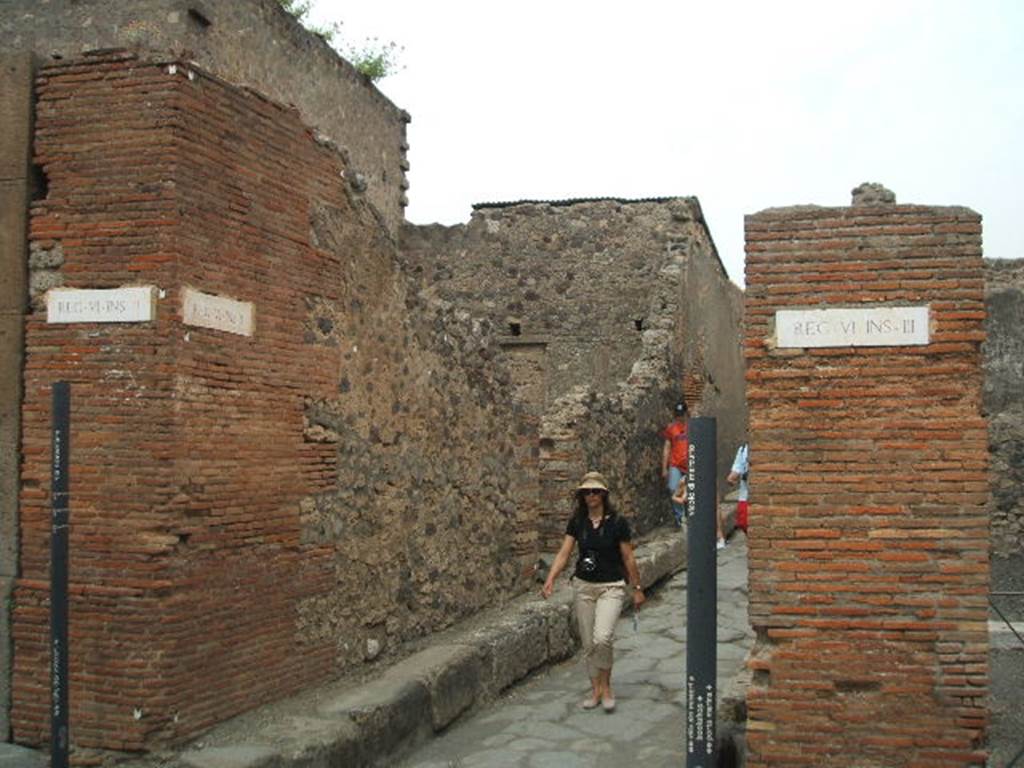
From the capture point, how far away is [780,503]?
177 inches

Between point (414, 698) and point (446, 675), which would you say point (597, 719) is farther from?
point (414, 698)

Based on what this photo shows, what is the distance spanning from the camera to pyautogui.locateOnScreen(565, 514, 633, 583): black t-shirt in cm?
645

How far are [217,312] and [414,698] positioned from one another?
87.8 inches

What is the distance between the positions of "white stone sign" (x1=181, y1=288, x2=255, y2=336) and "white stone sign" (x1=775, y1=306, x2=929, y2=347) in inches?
95.4

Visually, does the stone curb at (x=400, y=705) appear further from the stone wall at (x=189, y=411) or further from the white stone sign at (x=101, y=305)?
the white stone sign at (x=101, y=305)

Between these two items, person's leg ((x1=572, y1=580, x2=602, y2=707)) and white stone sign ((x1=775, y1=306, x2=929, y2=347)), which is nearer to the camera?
white stone sign ((x1=775, y1=306, x2=929, y2=347))

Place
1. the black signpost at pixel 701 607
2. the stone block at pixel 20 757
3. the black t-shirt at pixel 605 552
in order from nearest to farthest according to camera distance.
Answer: the black signpost at pixel 701 607 → the stone block at pixel 20 757 → the black t-shirt at pixel 605 552

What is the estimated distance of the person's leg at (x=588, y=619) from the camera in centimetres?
639

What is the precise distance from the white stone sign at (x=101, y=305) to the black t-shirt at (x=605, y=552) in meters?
2.94

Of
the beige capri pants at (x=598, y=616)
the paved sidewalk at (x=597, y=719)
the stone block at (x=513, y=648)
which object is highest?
the beige capri pants at (x=598, y=616)

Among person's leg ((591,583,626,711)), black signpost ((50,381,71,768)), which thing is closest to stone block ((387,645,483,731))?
person's leg ((591,583,626,711))

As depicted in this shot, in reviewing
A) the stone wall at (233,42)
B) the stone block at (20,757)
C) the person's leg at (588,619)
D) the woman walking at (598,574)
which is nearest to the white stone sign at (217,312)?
the stone block at (20,757)

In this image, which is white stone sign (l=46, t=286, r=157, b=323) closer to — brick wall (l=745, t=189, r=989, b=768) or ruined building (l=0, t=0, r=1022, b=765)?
ruined building (l=0, t=0, r=1022, b=765)

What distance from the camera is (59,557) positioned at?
338cm
